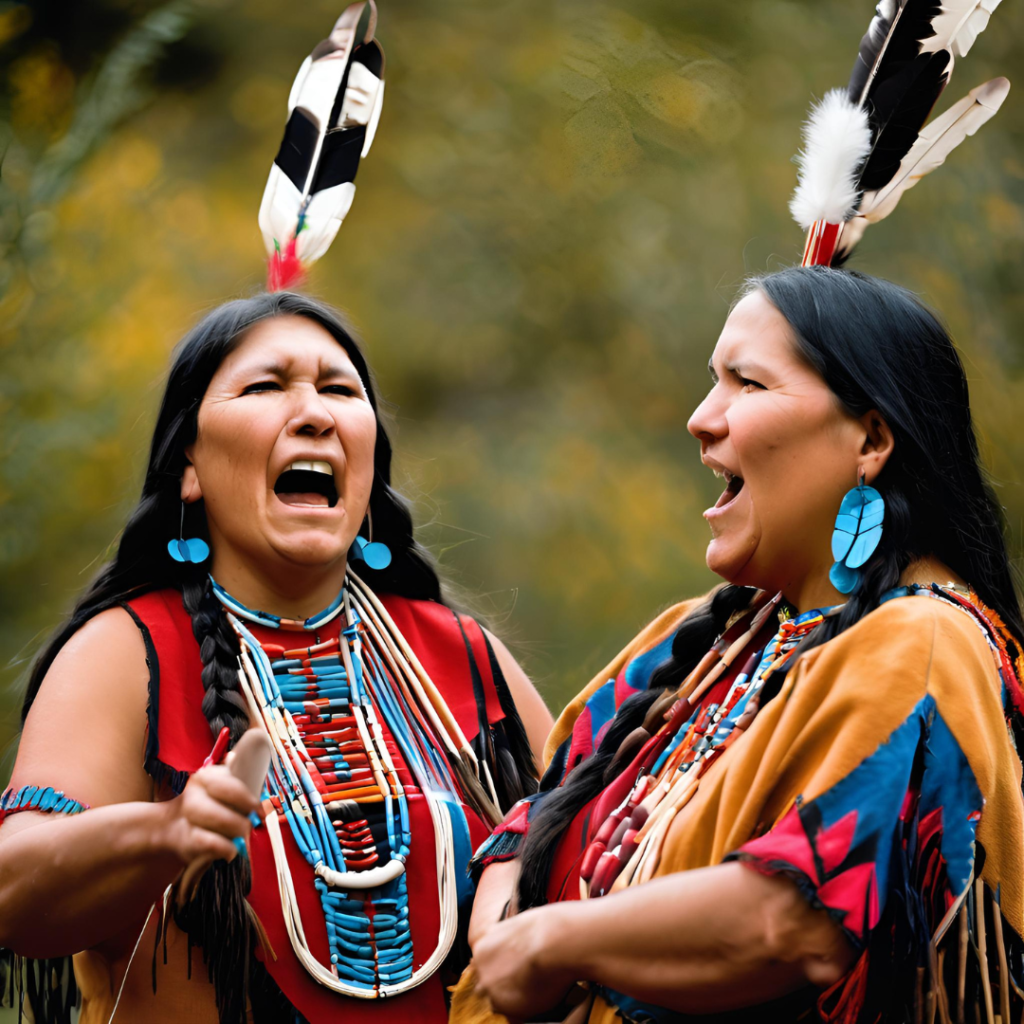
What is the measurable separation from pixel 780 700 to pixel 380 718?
1.04 meters

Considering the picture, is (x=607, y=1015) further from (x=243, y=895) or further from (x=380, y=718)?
(x=380, y=718)

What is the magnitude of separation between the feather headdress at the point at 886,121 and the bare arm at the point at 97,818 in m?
1.33

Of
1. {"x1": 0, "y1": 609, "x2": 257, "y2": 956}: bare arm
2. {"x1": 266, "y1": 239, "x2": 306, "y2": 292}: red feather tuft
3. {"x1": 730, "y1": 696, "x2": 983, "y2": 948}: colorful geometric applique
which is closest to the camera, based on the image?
{"x1": 730, "y1": 696, "x2": 983, "y2": 948}: colorful geometric applique

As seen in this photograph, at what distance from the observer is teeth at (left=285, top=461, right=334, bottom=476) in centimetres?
253

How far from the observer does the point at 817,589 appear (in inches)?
77.4

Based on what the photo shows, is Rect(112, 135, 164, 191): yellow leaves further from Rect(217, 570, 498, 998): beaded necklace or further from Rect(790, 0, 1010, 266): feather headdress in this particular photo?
Rect(790, 0, 1010, 266): feather headdress

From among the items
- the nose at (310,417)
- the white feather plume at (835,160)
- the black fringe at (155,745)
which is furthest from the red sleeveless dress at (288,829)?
the white feather plume at (835,160)

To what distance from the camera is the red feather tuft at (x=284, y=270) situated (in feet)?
9.35

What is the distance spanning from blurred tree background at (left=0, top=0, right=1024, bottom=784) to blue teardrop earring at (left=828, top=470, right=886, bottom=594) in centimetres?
339

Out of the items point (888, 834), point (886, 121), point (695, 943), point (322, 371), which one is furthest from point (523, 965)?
point (886, 121)

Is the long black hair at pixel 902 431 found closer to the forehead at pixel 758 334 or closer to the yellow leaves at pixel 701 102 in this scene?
the forehead at pixel 758 334

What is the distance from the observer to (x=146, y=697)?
2.31 meters

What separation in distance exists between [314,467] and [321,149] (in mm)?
817

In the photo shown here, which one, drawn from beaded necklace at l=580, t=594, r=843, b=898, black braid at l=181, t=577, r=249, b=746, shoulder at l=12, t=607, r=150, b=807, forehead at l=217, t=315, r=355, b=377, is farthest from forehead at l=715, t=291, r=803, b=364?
shoulder at l=12, t=607, r=150, b=807
